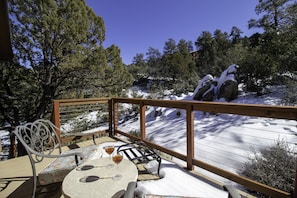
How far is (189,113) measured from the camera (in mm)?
2477

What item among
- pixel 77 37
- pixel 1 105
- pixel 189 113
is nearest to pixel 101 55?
pixel 77 37

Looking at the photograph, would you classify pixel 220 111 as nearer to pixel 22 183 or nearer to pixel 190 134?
pixel 190 134

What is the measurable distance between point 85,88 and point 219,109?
23.5 ft

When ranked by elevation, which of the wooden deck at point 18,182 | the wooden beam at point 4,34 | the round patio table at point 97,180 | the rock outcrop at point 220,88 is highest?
the wooden beam at point 4,34

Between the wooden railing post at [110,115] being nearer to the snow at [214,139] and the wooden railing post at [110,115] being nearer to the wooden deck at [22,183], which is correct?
the snow at [214,139]

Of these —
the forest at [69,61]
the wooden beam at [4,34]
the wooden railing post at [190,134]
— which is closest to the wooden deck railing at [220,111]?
the wooden railing post at [190,134]

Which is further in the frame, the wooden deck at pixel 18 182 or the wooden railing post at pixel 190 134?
the wooden railing post at pixel 190 134

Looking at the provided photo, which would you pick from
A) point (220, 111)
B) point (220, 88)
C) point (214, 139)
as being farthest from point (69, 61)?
point (220, 88)

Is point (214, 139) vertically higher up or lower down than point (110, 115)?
lower down

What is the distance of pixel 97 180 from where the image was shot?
4.52ft

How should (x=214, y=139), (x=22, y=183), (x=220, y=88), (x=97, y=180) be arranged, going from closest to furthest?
(x=97, y=180), (x=22, y=183), (x=214, y=139), (x=220, y=88)

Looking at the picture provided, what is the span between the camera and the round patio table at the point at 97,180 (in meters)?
1.23

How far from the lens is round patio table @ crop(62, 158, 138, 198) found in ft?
4.03

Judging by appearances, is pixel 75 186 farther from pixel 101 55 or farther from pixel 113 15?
pixel 113 15
